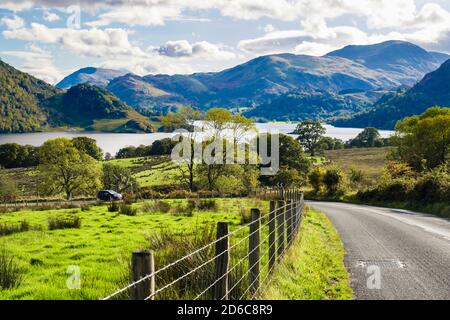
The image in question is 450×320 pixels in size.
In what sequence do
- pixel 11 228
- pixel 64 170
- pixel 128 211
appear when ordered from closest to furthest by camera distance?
pixel 11 228
pixel 128 211
pixel 64 170

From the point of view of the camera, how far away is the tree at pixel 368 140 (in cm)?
16475

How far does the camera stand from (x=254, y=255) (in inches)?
324

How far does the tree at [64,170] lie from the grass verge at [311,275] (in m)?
60.4

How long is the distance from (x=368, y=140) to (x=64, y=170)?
406 ft

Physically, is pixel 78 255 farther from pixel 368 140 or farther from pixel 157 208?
pixel 368 140

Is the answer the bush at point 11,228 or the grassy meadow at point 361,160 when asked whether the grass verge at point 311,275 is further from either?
the grassy meadow at point 361,160

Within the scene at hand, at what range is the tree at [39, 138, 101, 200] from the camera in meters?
70.3

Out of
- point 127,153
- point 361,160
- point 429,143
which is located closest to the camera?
point 429,143

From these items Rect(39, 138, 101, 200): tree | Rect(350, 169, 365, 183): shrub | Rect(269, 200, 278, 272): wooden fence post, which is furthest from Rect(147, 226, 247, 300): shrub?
Rect(39, 138, 101, 200): tree

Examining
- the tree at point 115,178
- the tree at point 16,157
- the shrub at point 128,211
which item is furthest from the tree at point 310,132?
the shrub at point 128,211

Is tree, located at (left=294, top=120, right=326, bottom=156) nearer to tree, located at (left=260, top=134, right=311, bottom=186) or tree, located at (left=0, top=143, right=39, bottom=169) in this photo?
tree, located at (left=260, top=134, right=311, bottom=186)

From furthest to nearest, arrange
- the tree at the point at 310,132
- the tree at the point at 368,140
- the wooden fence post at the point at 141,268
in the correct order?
the tree at the point at 368,140 → the tree at the point at 310,132 → the wooden fence post at the point at 141,268

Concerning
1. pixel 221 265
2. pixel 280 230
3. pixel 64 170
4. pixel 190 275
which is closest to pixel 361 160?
pixel 64 170

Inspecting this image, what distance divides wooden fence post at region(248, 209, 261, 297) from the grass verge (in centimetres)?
26
